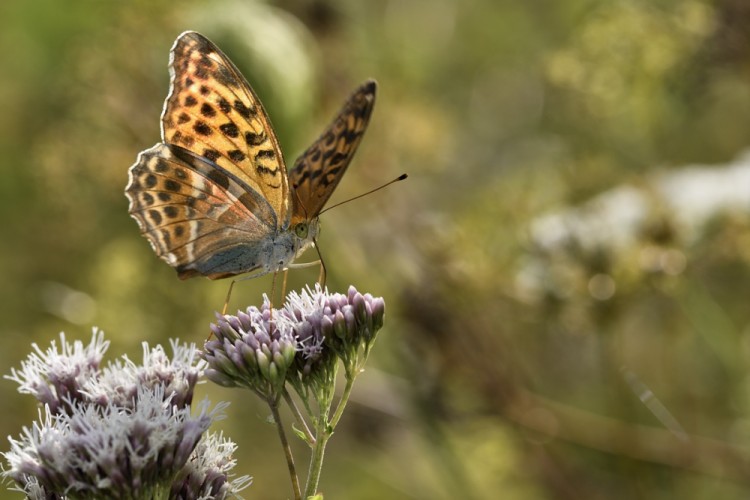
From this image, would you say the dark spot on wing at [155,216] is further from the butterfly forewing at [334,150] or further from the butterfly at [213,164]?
the butterfly forewing at [334,150]

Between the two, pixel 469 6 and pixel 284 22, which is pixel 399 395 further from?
pixel 469 6

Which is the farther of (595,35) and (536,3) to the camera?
(536,3)

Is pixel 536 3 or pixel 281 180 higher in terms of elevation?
pixel 536 3

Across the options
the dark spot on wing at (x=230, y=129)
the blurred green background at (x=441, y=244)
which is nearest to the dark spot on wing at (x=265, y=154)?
the dark spot on wing at (x=230, y=129)

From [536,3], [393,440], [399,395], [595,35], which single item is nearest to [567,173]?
[595,35]

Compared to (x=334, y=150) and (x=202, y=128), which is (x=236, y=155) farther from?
(x=334, y=150)

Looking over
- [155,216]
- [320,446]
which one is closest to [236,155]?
[155,216]
